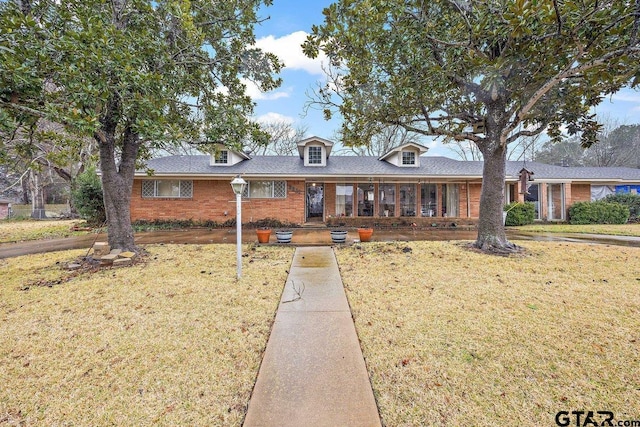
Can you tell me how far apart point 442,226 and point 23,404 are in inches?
603

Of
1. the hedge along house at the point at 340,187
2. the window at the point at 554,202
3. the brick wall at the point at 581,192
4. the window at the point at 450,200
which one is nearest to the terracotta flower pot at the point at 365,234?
the hedge along house at the point at 340,187

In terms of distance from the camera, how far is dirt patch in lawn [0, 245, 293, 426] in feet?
7.15

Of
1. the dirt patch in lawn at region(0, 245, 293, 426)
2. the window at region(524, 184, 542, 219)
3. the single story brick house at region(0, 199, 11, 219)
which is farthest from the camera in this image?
the single story brick house at region(0, 199, 11, 219)

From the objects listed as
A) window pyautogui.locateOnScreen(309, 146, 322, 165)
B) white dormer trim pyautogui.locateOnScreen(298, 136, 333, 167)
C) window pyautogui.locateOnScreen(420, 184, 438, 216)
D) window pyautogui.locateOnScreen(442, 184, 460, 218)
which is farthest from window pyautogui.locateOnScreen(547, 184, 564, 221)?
window pyautogui.locateOnScreen(309, 146, 322, 165)

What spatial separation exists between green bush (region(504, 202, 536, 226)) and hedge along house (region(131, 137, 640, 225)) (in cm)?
124

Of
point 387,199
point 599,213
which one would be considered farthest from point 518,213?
point 387,199

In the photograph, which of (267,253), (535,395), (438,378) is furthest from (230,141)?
(535,395)

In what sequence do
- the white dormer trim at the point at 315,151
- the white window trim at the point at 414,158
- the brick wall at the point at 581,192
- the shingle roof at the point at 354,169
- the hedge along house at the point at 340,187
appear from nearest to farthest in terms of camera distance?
the shingle roof at the point at 354,169, the hedge along house at the point at 340,187, the white dormer trim at the point at 315,151, the white window trim at the point at 414,158, the brick wall at the point at 581,192

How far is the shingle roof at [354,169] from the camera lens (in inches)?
551

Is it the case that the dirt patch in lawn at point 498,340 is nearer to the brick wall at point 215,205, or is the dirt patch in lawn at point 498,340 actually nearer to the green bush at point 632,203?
the brick wall at point 215,205

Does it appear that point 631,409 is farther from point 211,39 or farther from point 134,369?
point 211,39

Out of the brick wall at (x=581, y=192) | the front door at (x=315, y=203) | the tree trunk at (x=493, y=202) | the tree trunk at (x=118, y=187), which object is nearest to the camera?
the tree trunk at (x=118, y=187)

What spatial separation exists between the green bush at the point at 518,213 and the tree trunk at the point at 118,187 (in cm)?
1653

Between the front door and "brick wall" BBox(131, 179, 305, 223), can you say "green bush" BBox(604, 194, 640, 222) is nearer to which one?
the front door
